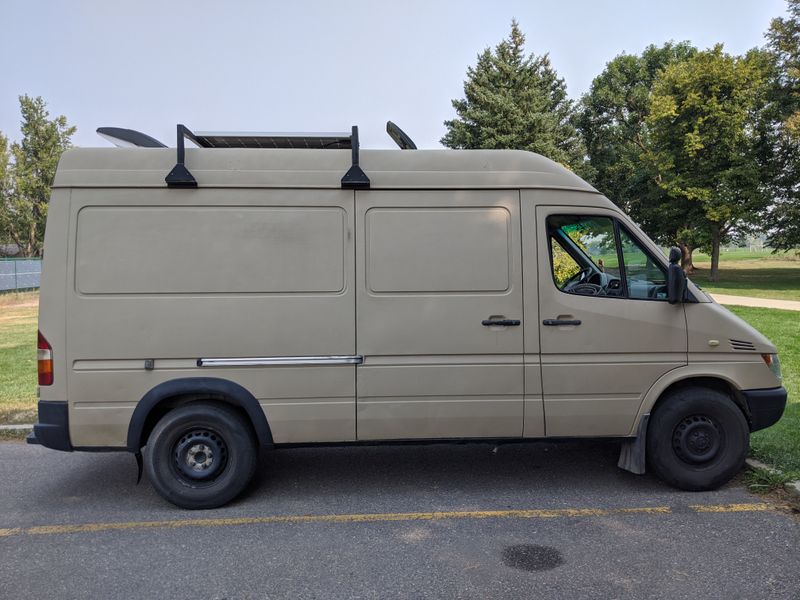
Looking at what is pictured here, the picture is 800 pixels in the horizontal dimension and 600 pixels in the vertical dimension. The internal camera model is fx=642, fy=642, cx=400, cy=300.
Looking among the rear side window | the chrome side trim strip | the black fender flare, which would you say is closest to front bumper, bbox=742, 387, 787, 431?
the rear side window

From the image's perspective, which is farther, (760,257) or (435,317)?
(760,257)

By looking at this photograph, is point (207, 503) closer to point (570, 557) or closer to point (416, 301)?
point (416, 301)

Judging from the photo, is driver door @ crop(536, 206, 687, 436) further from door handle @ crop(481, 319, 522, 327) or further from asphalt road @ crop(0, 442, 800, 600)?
asphalt road @ crop(0, 442, 800, 600)

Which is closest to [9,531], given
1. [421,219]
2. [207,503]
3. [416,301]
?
[207,503]

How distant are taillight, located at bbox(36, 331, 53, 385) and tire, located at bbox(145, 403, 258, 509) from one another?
0.82m

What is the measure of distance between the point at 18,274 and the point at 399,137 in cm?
3324

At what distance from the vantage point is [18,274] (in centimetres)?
3250

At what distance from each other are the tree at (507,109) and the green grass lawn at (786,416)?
22.7 meters

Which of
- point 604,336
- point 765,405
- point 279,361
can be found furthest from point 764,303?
point 279,361

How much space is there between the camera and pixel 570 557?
12.6ft

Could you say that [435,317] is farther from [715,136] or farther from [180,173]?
[715,136]

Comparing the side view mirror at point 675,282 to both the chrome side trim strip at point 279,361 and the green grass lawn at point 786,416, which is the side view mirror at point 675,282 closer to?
the green grass lawn at point 786,416

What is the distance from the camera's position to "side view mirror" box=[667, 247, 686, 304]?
4.75 meters

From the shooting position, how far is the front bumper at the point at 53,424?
4561 mm
